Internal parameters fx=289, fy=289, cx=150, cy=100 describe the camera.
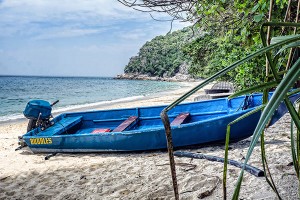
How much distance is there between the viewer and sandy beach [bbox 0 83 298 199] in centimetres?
275

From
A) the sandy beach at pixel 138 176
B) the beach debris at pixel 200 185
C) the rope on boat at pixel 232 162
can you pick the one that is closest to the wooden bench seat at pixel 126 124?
the sandy beach at pixel 138 176

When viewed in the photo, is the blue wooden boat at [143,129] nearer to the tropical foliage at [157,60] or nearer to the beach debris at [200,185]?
the beach debris at [200,185]

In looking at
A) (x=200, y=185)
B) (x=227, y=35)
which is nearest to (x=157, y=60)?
(x=227, y=35)

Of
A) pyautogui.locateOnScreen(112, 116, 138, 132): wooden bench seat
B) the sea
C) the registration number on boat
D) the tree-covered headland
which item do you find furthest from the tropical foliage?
the registration number on boat

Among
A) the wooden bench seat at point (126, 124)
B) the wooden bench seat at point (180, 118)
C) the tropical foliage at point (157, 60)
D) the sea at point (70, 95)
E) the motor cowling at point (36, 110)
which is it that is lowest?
the sea at point (70, 95)

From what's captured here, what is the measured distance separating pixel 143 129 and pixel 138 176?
164 centimetres

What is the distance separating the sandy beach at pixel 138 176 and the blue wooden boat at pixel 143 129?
18 centimetres

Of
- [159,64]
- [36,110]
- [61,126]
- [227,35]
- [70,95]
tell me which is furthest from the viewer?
[159,64]

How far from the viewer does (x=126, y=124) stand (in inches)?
241

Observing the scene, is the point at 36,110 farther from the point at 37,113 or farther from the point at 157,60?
the point at 157,60

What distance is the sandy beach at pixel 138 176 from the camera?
9.02ft

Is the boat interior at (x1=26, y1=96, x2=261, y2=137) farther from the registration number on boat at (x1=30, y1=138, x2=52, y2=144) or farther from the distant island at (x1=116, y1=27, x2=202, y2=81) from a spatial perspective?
the distant island at (x1=116, y1=27, x2=202, y2=81)

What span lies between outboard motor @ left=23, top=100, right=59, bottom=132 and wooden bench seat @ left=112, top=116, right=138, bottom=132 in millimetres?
1682

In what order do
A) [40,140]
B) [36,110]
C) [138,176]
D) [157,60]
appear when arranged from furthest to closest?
[157,60] < [36,110] < [40,140] < [138,176]
